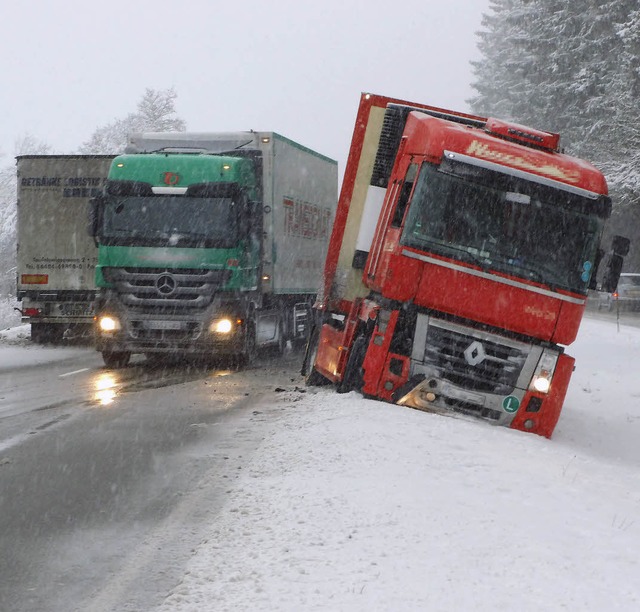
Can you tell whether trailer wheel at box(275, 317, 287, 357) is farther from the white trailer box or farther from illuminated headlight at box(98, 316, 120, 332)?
illuminated headlight at box(98, 316, 120, 332)

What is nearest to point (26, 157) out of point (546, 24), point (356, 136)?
point (356, 136)

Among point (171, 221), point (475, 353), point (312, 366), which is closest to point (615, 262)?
point (475, 353)

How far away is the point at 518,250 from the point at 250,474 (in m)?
4.22

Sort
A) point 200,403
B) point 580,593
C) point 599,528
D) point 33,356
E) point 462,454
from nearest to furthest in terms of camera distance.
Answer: point 580,593 < point 599,528 < point 462,454 < point 200,403 < point 33,356

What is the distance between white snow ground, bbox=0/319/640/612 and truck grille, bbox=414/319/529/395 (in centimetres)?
77

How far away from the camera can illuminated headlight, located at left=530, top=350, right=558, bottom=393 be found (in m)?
9.86

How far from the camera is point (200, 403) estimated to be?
437 inches

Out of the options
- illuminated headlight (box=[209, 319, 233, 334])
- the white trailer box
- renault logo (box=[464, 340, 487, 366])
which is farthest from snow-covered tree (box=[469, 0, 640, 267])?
renault logo (box=[464, 340, 487, 366])

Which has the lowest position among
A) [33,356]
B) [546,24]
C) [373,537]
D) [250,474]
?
[33,356]

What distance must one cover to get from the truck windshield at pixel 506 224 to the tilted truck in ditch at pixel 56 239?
10985mm

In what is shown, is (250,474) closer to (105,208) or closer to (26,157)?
(105,208)

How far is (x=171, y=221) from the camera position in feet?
47.0

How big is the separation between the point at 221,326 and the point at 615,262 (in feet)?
20.6

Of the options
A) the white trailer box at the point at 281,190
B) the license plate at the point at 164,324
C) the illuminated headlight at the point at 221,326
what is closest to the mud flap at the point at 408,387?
the white trailer box at the point at 281,190
